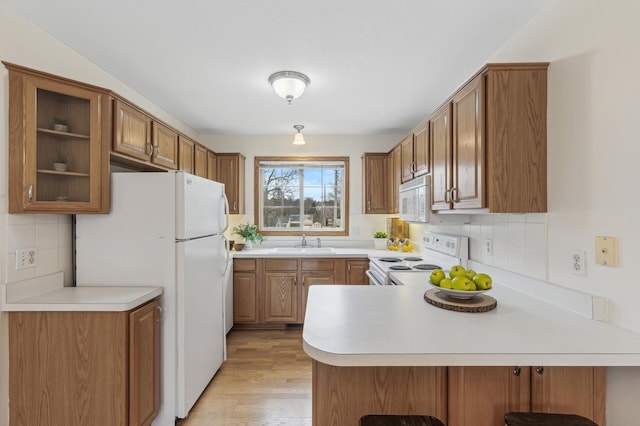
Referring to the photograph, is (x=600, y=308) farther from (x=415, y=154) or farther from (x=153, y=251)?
(x=153, y=251)

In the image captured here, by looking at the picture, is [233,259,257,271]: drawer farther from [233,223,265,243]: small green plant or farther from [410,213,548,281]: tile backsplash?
[410,213,548,281]: tile backsplash

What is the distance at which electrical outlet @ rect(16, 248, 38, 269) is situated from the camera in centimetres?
168

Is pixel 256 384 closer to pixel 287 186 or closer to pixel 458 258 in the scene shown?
pixel 458 258

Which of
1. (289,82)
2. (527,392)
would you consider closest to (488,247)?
(527,392)

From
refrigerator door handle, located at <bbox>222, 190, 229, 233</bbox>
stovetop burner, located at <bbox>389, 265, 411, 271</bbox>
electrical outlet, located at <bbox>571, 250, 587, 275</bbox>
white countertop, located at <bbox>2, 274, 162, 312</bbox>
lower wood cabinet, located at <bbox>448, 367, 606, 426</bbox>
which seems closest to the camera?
lower wood cabinet, located at <bbox>448, 367, 606, 426</bbox>

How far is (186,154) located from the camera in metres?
3.04

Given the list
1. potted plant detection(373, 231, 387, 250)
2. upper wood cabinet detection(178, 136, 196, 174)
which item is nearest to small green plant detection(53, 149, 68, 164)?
upper wood cabinet detection(178, 136, 196, 174)

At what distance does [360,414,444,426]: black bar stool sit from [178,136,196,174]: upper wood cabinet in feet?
8.71

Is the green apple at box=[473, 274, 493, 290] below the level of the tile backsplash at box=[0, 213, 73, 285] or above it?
below

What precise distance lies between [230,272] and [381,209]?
199 cm

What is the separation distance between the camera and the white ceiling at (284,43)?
1609 millimetres

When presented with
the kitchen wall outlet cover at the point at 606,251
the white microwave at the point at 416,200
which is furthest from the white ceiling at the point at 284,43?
the kitchen wall outlet cover at the point at 606,251

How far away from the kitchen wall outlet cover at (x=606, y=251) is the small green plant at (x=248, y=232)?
327 centimetres

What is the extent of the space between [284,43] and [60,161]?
1.54 meters
